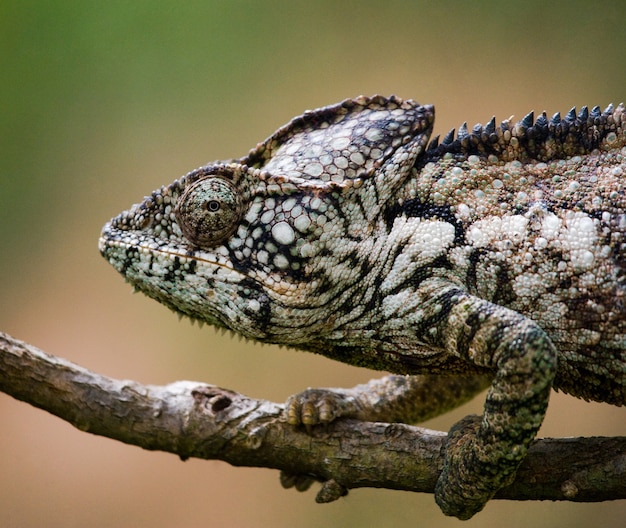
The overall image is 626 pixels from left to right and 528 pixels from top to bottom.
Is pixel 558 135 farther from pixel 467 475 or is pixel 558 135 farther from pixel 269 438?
pixel 269 438

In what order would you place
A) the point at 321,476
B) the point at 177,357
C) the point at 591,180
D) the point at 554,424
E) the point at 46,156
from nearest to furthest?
the point at 591,180
the point at 321,476
the point at 554,424
the point at 177,357
the point at 46,156

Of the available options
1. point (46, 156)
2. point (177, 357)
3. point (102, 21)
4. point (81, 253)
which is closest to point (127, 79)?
point (102, 21)

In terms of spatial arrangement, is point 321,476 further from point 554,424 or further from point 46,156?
point 46,156

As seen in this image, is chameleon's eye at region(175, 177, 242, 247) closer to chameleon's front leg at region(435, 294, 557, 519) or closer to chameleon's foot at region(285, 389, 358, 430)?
chameleon's foot at region(285, 389, 358, 430)

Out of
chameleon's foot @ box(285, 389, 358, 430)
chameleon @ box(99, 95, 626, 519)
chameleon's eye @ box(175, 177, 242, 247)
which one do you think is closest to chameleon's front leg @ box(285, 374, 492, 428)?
chameleon's foot @ box(285, 389, 358, 430)

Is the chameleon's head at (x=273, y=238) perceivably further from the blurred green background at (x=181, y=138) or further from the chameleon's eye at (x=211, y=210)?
the blurred green background at (x=181, y=138)

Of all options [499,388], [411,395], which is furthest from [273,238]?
[411,395]

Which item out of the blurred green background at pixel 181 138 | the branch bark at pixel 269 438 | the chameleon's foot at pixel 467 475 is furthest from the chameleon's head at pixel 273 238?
the blurred green background at pixel 181 138
